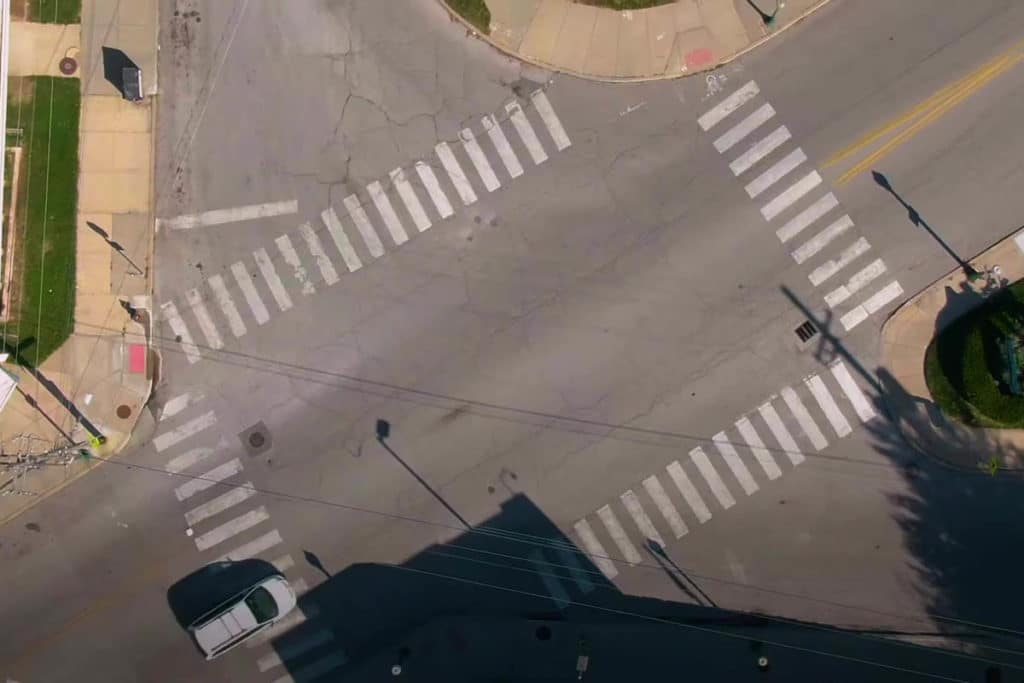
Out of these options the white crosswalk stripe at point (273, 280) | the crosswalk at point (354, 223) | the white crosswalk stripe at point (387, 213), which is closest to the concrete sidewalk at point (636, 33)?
A: the crosswalk at point (354, 223)

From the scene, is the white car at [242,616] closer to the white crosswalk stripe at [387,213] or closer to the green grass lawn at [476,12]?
the white crosswalk stripe at [387,213]

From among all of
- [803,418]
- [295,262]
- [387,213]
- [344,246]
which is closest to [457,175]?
[387,213]

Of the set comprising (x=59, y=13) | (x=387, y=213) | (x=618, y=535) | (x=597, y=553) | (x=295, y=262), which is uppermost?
A: (x=59, y=13)

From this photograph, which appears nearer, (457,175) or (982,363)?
(982,363)

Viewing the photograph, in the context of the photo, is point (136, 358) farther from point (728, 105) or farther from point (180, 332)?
point (728, 105)

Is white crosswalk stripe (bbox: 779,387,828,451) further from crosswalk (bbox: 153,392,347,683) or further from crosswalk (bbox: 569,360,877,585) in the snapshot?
crosswalk (bbox: 153,392,347,683)

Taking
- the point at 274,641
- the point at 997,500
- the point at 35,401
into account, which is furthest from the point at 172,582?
the point at 997,500

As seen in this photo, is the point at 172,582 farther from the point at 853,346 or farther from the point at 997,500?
the point at 997,500
